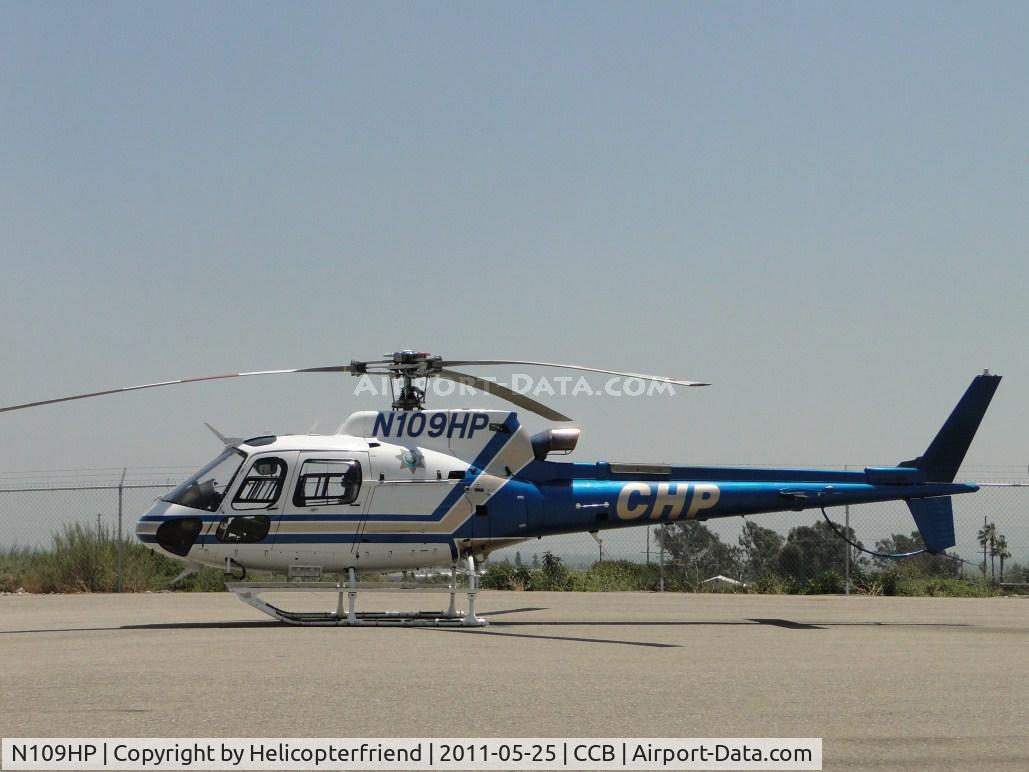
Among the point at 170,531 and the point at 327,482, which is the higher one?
the point at 327,482

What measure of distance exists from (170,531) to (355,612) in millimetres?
2928

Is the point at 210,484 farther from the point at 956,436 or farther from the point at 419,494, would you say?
the point at 956,436

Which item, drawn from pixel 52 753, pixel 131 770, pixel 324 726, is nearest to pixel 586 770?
pixel 324 726

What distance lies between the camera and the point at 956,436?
1814cm

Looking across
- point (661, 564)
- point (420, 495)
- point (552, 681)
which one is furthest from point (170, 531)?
point (661, 564)

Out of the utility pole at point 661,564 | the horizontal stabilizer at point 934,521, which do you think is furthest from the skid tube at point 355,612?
the utility pole at point 661,564

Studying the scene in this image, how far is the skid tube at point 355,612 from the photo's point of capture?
50.9 ft

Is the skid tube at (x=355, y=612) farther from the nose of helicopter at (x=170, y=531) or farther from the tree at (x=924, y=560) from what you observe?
the tree at (x=924, y=560)

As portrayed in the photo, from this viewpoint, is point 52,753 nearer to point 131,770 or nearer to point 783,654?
point 131,770

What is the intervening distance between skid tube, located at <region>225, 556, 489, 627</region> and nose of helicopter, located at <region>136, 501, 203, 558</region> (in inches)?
42.5

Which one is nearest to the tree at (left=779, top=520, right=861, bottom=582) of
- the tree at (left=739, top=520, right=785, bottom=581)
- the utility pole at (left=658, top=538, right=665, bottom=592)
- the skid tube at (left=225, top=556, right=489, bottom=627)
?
the tree at (left=739, top=520, right=785, bottom=581)

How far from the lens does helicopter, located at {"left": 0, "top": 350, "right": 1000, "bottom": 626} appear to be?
16141 mm

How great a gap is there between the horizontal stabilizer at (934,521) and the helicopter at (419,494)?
11.5 inches
